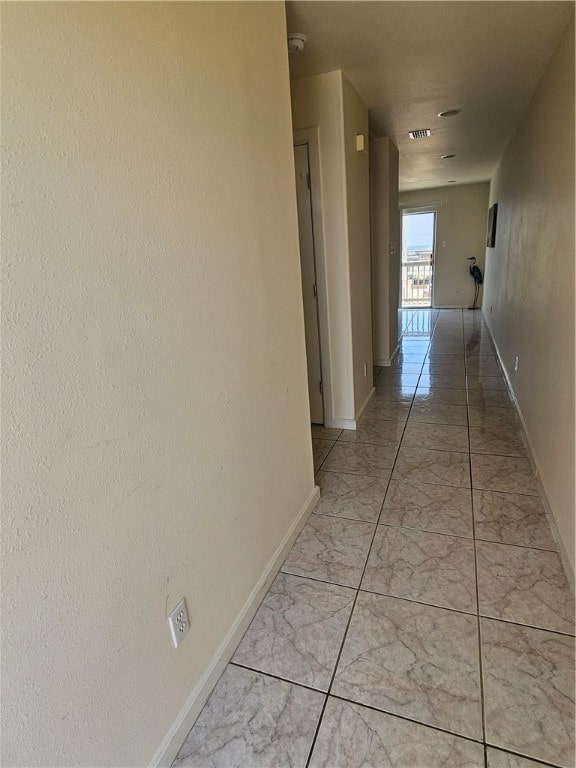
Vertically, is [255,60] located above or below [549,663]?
above

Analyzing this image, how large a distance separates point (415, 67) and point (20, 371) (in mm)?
2973

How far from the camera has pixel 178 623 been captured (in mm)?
1156

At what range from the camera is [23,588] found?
2.41 feet

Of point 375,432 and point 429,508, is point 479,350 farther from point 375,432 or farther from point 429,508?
point 429,508

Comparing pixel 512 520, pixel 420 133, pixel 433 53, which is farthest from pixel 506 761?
pixel 420 133

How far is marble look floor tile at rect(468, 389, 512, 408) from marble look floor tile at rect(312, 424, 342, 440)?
1241mm

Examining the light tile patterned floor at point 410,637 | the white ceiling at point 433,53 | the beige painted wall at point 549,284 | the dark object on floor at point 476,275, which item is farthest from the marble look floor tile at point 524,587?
the dark object on floor at point 476,275

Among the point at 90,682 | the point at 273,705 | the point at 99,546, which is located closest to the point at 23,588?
the point at 99,546

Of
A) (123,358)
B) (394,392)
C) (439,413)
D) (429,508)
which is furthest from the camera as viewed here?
(394,392)

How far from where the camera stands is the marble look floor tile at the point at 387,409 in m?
3.35

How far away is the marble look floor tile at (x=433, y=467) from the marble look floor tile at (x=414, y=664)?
0.95m

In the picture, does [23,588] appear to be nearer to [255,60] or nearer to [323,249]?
[255,60]

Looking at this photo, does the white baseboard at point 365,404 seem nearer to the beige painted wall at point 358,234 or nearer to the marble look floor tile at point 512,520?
the beige painted wall at point 358,234

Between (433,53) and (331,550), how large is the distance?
9.24 feet
